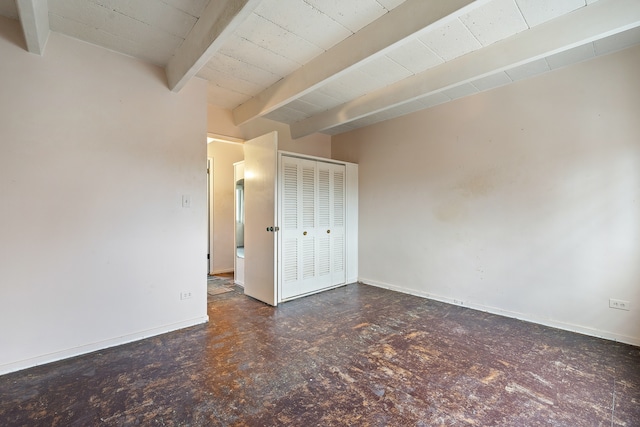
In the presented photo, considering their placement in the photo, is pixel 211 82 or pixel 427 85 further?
pixel 211 82

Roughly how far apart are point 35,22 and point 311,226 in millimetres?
3286

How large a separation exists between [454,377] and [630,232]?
2248mm

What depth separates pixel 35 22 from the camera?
1.87 m

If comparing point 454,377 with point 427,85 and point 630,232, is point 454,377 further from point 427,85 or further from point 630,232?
→ point 427,85

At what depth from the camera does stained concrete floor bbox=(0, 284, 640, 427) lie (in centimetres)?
168

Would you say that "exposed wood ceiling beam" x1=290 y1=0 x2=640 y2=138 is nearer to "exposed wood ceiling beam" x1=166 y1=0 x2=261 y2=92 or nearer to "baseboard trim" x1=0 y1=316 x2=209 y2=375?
"exposed wood ceiling beam" x1=166 y1=0 x2=261 y2=92

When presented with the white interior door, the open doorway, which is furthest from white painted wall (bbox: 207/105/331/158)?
the open doorway

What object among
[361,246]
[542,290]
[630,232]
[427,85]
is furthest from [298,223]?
[630,232]

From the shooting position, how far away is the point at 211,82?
322cm

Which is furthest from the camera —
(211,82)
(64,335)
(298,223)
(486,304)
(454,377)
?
(298,223)

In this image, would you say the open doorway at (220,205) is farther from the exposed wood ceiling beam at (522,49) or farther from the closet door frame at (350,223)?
the exposed wood ceiling beam at (522,49)

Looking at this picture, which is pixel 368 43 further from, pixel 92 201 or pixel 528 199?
pixel 92 201

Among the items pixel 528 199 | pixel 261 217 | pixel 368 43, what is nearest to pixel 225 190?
pixel 261 217

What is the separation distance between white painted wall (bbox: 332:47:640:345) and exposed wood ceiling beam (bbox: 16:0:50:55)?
398 cm
